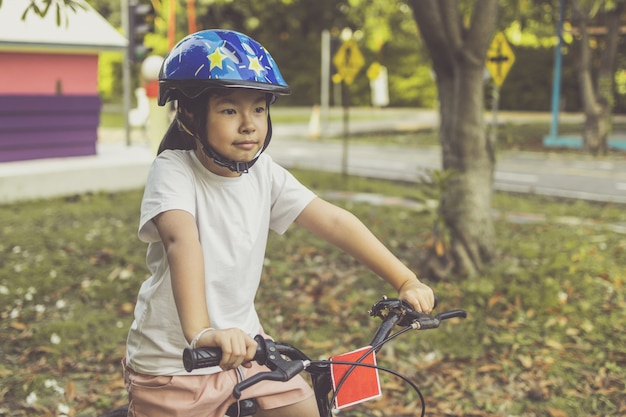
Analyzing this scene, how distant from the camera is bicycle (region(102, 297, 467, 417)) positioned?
5.98 feet

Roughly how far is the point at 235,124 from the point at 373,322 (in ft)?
12.6

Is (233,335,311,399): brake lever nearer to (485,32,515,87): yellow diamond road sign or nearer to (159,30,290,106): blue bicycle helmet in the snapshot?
(159,30,290,106): blue bicycle helmet

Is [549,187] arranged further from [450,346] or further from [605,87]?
[450,346]

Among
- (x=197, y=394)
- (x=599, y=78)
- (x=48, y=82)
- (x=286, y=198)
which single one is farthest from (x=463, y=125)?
(x=599, y=78)

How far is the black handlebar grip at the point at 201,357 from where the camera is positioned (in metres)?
1.80

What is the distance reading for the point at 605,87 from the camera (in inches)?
742

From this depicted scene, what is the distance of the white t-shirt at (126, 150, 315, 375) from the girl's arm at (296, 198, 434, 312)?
0.63 ft

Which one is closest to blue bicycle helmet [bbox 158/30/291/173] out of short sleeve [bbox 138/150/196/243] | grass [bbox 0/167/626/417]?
short sleeve [bbox 138/150/196/243]

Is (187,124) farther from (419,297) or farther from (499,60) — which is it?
(499,60)

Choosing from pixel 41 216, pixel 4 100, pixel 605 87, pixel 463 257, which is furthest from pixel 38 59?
pixel 605 87

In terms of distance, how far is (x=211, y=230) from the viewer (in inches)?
91.4

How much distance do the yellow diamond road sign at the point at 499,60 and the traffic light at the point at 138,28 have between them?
7.14 metres

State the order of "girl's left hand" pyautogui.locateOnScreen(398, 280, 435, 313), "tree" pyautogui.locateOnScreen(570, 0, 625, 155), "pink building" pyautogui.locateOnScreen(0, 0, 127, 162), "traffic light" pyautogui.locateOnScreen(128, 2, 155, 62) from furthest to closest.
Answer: "tree" pyautogui.locateOnScreen(570, 0, 625, 155) < "traffic light" pyautogui.locateOnScreen(128, 2, 155, 62) < "pink building" pyautogui.locateOnScreen(0, 0, 127, 162) < "girl's left hand" pyautogui.locateOnScreen(398, 280, 435, 313)

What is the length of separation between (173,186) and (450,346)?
3.65 meters
